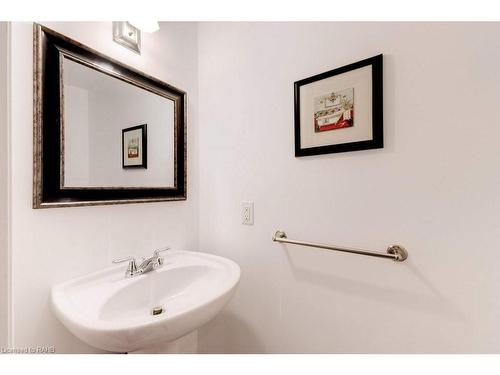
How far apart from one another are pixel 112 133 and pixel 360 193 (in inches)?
40.4

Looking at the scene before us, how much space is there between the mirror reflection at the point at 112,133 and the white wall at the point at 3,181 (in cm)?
14

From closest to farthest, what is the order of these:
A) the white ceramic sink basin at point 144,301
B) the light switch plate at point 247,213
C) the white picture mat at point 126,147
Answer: the white ceramic sink basin at point 144,301 < the white picture mat at point 126,147 < the light switch plate at point 247,213

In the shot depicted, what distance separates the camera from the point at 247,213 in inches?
46.3

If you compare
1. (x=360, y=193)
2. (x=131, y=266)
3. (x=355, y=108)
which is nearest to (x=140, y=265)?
(x=131, y=266)

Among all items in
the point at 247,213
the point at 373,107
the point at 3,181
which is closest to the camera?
the point at 3,181

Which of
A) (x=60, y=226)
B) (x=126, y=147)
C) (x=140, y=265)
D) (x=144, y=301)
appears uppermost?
(x=126, y=147)

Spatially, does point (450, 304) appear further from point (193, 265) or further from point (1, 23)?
point (1, 23)

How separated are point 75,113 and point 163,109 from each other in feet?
1.28

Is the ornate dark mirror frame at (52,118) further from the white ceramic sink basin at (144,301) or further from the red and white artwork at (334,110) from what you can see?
the red and white artwork at (334,110)

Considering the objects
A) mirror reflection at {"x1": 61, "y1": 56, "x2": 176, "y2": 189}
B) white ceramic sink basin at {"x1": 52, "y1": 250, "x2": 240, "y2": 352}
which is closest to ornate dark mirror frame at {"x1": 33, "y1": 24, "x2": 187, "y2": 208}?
mirror reflection at {"x1": 61, "y1": 56, "x2": 176, "y2": 189}

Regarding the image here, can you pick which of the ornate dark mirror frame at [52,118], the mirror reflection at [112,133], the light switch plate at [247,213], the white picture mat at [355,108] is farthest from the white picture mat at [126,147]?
the white picture mat at [355,108]

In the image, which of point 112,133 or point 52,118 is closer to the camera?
point 52,118

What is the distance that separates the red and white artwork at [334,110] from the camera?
897 millimetres

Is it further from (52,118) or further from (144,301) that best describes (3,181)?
(144,301)
